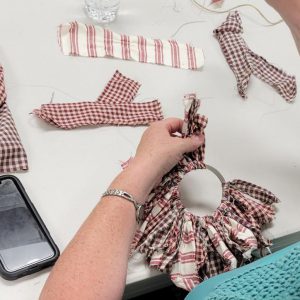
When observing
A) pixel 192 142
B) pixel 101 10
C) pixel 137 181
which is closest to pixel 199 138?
pixel 192 142

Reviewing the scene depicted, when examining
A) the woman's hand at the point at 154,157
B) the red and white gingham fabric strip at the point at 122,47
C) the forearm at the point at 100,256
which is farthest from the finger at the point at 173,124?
the red and white gingham fabric strip at the point at 122,47

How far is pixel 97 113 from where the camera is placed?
2.95 ft

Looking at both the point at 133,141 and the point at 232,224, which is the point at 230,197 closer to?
the point at 232,224

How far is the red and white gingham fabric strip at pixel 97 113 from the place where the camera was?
876mm

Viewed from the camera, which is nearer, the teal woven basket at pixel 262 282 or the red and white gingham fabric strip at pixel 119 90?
the teal woven basket at pixel 262 282

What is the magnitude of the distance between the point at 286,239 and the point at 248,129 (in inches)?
8.9

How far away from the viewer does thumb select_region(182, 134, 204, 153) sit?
80 centimetres

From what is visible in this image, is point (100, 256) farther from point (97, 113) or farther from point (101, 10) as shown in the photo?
point (101, 10)

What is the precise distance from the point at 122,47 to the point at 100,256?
492mm

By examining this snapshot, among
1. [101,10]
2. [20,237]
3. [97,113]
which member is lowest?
[20,237]

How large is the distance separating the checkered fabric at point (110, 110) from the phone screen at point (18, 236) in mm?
168

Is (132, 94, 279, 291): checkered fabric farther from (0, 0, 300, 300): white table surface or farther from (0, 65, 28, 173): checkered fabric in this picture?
(0, 65, 28, 173): checkered fabric

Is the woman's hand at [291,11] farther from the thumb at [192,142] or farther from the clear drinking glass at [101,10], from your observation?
the clear drinking glass at [101,10]

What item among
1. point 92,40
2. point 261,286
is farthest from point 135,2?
point 261,286
